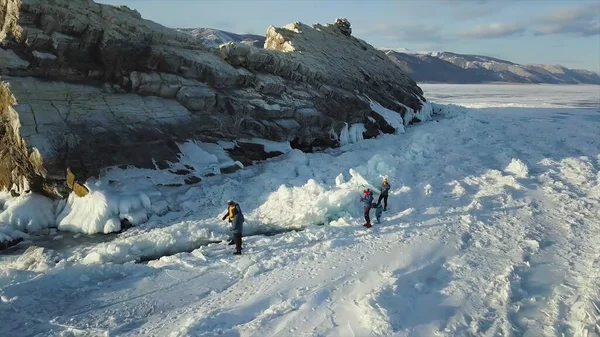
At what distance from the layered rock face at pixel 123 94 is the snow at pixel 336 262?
63.3 inches

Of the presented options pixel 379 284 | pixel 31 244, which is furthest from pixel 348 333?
pixel 31 244

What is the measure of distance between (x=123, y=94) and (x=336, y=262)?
10.5 metres

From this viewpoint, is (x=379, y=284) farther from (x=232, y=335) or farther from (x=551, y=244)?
(x=551, y=244)

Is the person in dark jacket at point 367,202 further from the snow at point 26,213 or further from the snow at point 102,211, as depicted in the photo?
the snow at point 26,213

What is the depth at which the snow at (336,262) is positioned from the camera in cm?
720

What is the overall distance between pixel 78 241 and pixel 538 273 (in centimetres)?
1100

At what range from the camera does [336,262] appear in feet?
29.7

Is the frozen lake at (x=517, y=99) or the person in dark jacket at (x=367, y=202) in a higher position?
the frozen lake at (x=517, y=99)

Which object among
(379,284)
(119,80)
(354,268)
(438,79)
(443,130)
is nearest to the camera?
(379,284)

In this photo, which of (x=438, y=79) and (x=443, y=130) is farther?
(x=438, y=79)

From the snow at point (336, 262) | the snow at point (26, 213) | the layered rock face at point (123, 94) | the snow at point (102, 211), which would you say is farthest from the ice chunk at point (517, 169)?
the snow at point (26, 213)

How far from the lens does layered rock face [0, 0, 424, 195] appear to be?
12.7 m

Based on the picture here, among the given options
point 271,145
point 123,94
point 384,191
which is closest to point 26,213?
point 123,94

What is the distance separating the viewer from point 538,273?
909cm
